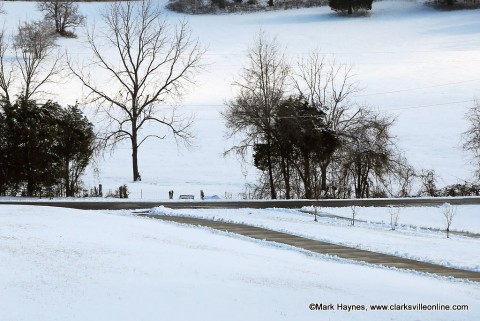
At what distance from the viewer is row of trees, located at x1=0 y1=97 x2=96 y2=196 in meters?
40.5

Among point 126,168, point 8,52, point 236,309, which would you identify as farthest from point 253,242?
point 8,52

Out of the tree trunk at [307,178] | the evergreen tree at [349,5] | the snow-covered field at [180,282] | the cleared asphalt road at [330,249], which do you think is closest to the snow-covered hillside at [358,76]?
the evergreen tree at [349,5]

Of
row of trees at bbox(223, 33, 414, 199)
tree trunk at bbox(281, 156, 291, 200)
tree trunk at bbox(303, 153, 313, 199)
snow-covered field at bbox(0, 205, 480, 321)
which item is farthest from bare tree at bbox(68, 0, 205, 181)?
snow-covered field at bbox(0, 205, 480, 321)

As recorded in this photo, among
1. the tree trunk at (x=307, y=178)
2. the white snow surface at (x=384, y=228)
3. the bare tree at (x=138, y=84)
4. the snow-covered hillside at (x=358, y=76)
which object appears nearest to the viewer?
the white snow surface at (x=384, y=228)

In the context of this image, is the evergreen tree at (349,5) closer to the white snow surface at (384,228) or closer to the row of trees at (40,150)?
the row of trees at (40,150)

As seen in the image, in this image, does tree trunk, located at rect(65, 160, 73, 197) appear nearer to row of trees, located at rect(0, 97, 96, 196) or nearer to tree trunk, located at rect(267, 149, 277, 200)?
row of trees, located at rect(0, 97, 96, 196)

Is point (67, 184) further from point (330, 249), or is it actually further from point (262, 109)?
point (330, 249)

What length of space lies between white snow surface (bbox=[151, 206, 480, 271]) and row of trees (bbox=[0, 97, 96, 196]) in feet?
40.8

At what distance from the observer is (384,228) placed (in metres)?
29.3

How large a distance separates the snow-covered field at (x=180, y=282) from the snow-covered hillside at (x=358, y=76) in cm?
2432

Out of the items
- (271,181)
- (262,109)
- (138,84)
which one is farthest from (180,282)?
(138,84)

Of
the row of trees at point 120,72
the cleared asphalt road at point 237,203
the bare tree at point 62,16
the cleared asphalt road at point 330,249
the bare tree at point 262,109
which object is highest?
the bare tree at point 62,16

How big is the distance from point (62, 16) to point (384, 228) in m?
75.2

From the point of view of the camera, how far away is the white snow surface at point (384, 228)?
904 inches
